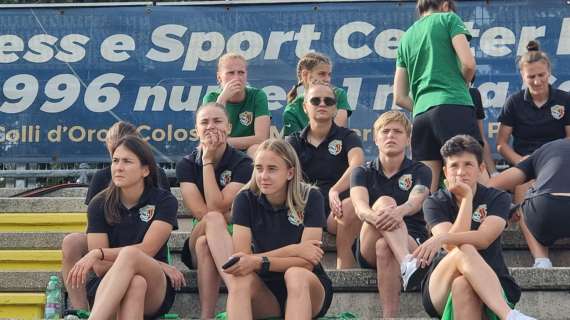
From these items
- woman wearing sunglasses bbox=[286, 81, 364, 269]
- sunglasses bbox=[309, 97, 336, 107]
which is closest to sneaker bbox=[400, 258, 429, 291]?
woman wearing sunglasses bbox=[286, 81, 364, 269]

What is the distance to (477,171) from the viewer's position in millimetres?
5574

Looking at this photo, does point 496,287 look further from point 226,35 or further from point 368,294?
point 226,35

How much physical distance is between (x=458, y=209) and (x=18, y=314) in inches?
91.0

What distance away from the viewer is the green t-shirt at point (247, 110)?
7328 millimetres

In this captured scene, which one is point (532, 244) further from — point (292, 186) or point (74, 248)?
point (74, 248)

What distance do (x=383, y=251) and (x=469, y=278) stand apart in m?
0.67

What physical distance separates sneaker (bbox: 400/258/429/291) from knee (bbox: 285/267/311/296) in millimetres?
514

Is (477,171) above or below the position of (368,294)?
above

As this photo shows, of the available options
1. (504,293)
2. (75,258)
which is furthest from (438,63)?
(75,258)

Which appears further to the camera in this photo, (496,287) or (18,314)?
(18,314)

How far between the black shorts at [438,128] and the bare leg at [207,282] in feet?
5.26

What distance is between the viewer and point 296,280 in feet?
17.0

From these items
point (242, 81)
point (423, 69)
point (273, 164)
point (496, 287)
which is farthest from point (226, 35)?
point (496, 287)

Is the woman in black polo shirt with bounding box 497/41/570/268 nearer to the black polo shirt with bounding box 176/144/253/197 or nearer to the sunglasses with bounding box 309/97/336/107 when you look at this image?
the sunglasses with bounding box 309/97/336/107
